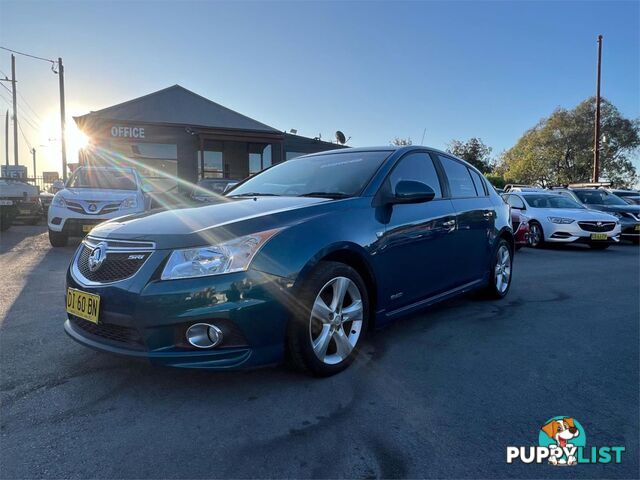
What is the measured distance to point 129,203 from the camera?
8.69m

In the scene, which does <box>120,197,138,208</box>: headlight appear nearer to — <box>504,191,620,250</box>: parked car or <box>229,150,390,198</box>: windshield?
<box>229,150,390,198</box>: windshield

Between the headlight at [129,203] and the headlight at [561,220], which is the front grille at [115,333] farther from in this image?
the headlight at [561,220]

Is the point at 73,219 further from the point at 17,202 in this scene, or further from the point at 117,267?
the point at 117,267

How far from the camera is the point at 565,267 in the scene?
8.06 m

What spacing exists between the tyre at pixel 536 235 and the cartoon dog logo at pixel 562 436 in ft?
32.2

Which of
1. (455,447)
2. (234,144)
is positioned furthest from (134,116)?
(455,447)

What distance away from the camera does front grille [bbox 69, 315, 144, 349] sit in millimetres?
2521

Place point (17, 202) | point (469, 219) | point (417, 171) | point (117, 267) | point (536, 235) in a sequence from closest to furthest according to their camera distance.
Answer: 1. point (117, 267)
2. point (417, 171)
3. point (469, 219)
4. point (536, 235)
5. point (17, 202)

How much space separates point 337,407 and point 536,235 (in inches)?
410

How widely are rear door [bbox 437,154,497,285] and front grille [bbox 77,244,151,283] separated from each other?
2.78 metres

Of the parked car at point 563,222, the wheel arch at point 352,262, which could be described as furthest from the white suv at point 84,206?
the parked car at point 563,222

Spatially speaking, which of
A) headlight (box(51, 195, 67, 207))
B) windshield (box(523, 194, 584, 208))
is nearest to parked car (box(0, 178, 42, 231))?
headlight (box(51, 195, 67, 207))

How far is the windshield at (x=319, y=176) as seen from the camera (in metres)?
3.54

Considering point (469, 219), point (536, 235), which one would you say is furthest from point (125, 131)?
point (469, 219)
